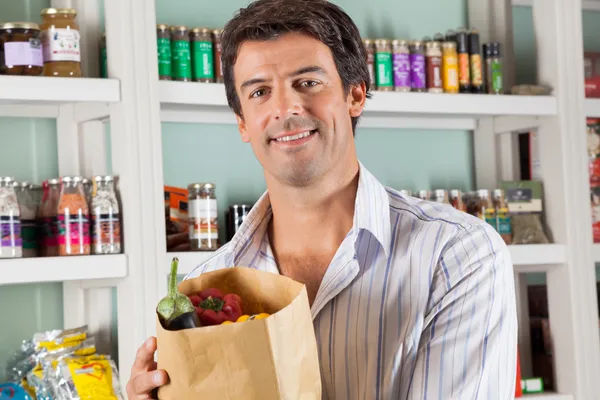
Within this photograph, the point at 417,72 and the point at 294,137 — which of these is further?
the point at 417,72

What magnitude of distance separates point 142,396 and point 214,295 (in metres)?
0.14

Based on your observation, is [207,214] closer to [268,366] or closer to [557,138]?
[557,138]

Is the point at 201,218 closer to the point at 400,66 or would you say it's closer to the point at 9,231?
the point at 9,231

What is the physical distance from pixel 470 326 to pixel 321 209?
0.98 ft

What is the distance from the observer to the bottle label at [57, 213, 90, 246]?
2.06m

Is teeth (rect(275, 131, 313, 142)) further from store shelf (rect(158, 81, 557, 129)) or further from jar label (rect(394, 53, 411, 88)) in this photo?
jar label (rect(394, 53, 411, 88))

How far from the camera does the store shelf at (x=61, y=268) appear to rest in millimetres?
2006

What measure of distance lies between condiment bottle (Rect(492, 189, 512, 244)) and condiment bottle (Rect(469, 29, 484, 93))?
0.29 meters

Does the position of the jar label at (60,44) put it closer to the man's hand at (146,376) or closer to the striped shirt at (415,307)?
the striped shirt at (415,307)

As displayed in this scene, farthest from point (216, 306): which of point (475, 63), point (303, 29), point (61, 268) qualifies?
point (475, 63)

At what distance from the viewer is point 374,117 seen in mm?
2611

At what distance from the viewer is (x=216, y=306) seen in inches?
41.4

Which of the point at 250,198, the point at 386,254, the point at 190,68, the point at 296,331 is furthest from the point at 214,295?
the point at 250,198

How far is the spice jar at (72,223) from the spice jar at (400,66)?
34.2 inches
